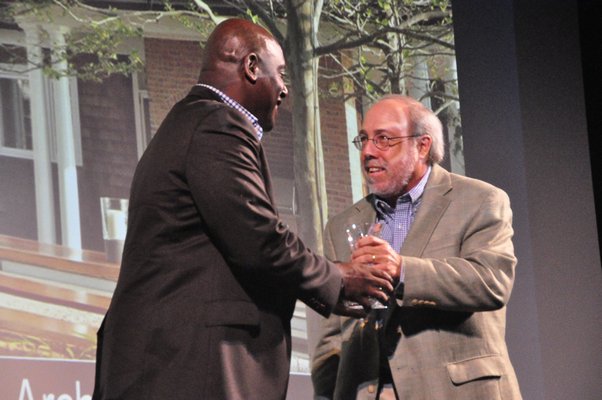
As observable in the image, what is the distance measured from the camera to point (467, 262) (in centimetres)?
247

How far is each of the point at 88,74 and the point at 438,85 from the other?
1.70m

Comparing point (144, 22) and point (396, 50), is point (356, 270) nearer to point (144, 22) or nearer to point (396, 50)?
point (396, 50)

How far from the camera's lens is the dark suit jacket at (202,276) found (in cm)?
203

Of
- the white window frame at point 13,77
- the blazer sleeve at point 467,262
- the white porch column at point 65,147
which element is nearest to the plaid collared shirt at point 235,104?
the blazer sleeve at point 467,262

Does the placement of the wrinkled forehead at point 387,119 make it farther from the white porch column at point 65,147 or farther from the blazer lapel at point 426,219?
the white porch column at point 65,147

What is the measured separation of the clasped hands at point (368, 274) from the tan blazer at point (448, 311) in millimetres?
52

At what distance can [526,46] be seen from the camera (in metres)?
3.90

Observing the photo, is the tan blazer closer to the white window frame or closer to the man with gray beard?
the man with gray beard

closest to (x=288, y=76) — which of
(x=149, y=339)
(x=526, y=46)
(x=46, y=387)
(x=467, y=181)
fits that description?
(x=526, y=46)

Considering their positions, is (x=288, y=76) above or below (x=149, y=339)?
above

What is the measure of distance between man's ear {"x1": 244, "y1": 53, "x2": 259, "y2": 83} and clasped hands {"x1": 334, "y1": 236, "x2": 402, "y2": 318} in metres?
0.51

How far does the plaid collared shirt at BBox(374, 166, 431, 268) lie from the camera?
2.68 metres

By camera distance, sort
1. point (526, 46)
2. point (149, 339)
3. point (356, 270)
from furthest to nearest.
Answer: point (526, 46), point (356, 270), point (149, 339)

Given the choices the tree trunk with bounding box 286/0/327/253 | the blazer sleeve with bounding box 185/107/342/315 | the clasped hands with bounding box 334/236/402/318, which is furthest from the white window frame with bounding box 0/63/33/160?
the blazer sleeve with bounding box 185/107/342/315
